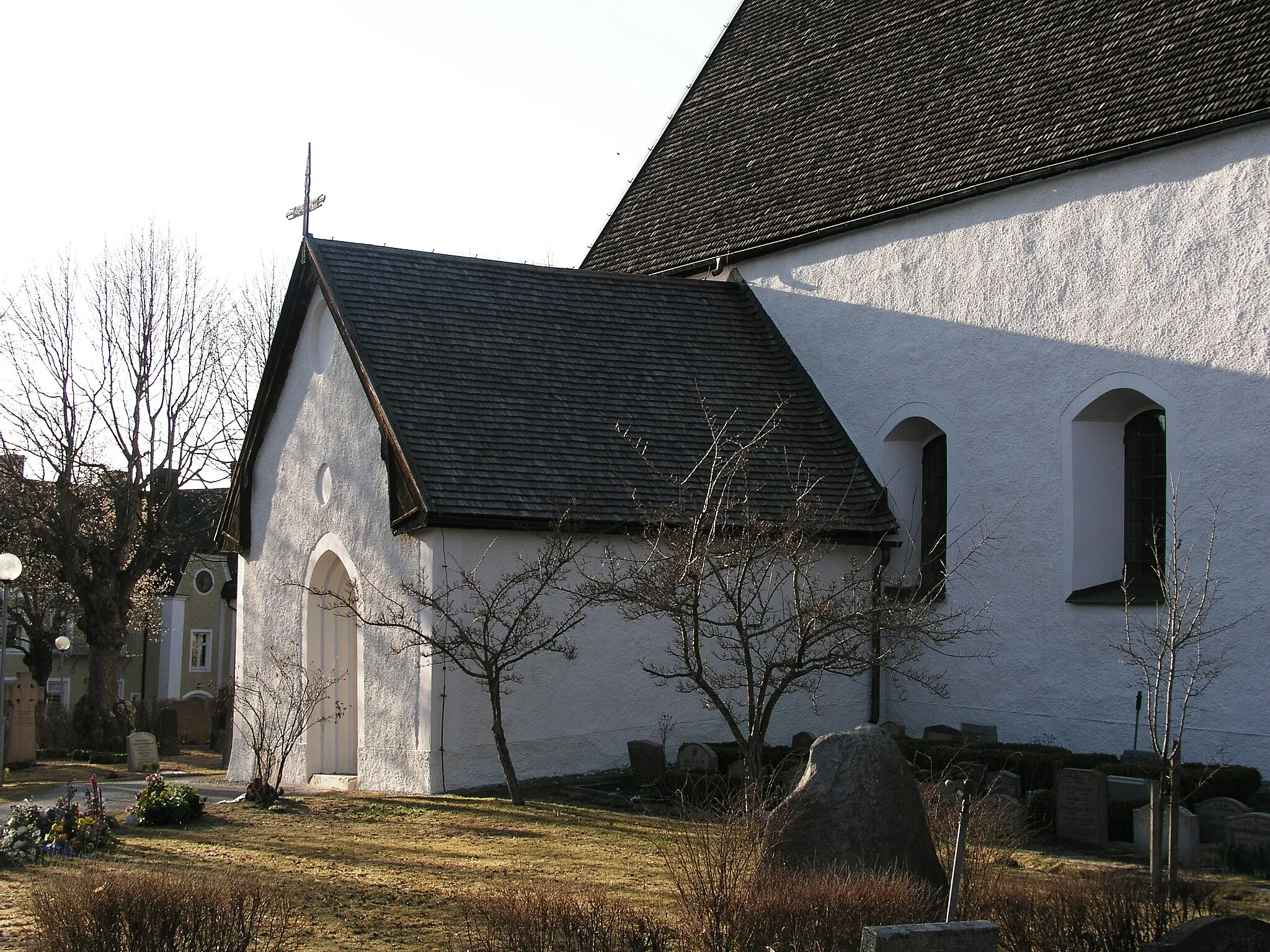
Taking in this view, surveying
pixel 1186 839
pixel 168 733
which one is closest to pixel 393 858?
pixel 1186 839

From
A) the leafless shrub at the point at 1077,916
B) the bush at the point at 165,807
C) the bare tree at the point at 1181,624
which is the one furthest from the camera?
the bare tree at the point at 1181,624

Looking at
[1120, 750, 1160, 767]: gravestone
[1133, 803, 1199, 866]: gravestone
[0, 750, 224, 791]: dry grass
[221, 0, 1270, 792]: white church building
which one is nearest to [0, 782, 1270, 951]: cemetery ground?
[1133, 803, 1199, 866]: gravestone

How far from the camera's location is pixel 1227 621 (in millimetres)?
15062

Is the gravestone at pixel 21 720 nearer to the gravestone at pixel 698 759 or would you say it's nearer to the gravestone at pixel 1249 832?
the gravestone at pixel 698 759

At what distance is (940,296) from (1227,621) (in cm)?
591

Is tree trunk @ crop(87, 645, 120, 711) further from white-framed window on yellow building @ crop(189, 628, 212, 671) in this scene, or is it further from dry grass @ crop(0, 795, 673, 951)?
dry grass @ crop(0, 795, 673, 951)

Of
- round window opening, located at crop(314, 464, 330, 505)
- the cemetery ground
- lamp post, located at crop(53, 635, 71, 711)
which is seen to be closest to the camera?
the cemetery ground

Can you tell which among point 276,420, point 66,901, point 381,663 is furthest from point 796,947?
point 276,420

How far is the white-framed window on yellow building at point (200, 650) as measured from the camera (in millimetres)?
53656

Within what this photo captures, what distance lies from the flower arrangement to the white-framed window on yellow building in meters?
41.9

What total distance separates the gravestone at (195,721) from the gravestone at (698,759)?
26.9 m

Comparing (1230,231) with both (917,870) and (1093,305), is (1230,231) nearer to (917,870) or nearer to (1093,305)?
(1093,305)

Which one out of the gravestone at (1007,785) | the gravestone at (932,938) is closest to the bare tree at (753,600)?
the gravestone at (1007,785)

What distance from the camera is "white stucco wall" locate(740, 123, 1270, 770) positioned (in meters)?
15.0
